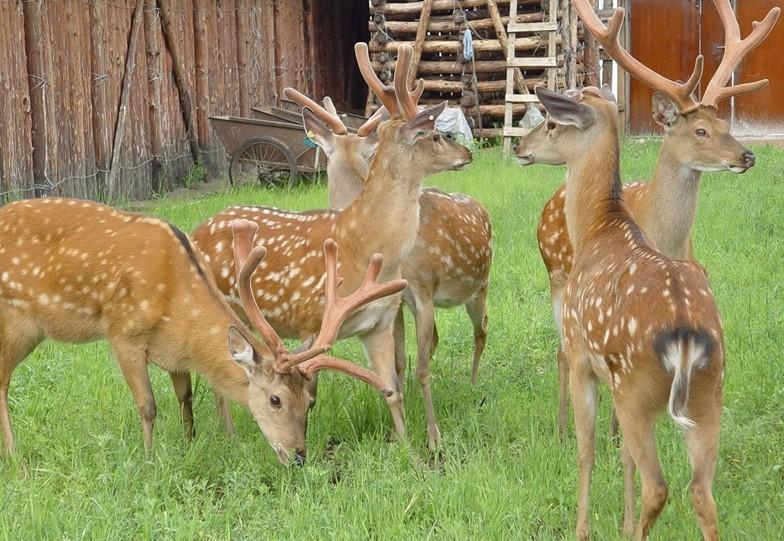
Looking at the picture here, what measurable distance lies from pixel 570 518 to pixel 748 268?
15.5ft

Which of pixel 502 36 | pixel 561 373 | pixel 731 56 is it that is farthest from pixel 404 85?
pixel 502 36

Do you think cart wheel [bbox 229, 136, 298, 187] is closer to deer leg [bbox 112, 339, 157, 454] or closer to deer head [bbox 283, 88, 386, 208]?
deer head [bbox 283, 88, 386, 208]

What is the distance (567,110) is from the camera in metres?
5.34

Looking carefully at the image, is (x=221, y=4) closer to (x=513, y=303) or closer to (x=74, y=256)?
(x=513, y=303)

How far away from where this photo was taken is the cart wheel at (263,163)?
1348 centimetres

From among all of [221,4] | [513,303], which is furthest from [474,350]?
[221,4]

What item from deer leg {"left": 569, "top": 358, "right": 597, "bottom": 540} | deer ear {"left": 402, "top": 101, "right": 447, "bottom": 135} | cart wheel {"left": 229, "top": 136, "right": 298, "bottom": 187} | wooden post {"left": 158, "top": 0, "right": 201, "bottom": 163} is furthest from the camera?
wooden post {"left": 158, "top": 0, "right": 201, "bottom": 163}

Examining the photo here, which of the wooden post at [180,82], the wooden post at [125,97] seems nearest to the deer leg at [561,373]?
the wooden post at [125,97]

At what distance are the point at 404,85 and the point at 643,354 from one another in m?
2.68

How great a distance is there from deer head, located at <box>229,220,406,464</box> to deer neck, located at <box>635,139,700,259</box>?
4.70ft

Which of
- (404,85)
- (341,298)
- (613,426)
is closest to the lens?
(341,298)

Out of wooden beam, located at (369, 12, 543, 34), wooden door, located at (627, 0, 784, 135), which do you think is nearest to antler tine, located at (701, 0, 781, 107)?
wooden beam, located at (369, 12, 543, 34)

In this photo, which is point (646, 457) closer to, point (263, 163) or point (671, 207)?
point (671, 207)

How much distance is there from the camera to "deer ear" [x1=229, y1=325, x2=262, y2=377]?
496 centimetres
